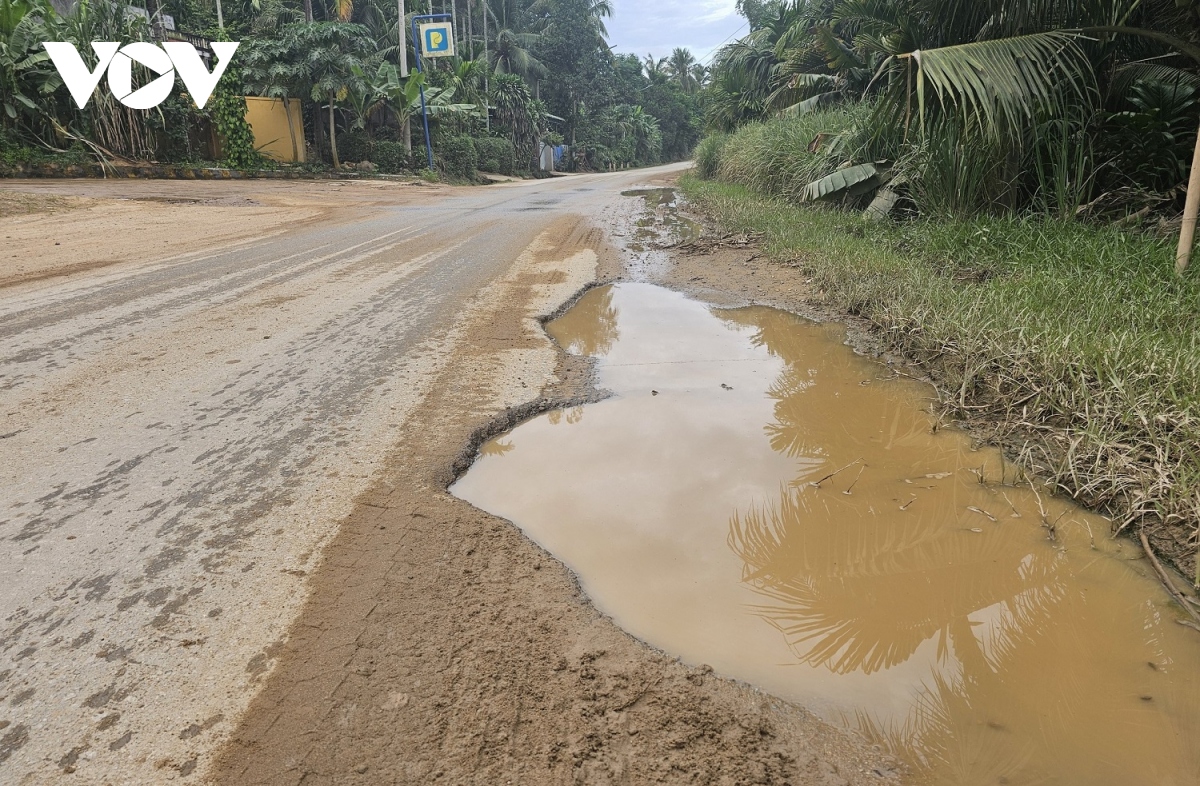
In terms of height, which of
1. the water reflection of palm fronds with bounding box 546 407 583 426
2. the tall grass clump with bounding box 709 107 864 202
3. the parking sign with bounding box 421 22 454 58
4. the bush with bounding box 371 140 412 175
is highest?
the parking sign with bounding box 421 22 454 58

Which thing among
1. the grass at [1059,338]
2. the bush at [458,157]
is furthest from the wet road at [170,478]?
the bush at [458,157]

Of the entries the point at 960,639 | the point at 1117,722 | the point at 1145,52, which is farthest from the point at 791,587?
the point at 1145,52

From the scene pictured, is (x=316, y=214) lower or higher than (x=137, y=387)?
higher

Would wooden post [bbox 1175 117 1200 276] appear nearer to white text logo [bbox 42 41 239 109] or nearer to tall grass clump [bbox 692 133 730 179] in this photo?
tall grass clump [bbox 692 133 730 179]

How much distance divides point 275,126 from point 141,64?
4.47 meters

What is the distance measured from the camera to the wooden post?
4832 mm

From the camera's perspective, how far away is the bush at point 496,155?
31.3 metres

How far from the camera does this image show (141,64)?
59.2 ft

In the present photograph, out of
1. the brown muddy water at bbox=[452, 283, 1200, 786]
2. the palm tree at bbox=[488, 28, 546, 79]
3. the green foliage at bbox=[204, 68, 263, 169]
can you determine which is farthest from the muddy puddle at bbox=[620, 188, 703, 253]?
the palm tree at bbox=[488, 28, 546, 79]

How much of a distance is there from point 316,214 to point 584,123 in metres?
37.0

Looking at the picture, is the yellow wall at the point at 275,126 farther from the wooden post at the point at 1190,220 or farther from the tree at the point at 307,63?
the wooden post at the point at 1190,220

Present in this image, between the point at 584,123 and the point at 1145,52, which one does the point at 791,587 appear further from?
the point at 584,123

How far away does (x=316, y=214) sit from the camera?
12180 mm

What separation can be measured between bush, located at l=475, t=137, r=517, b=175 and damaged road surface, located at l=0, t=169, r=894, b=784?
28.1 metres
